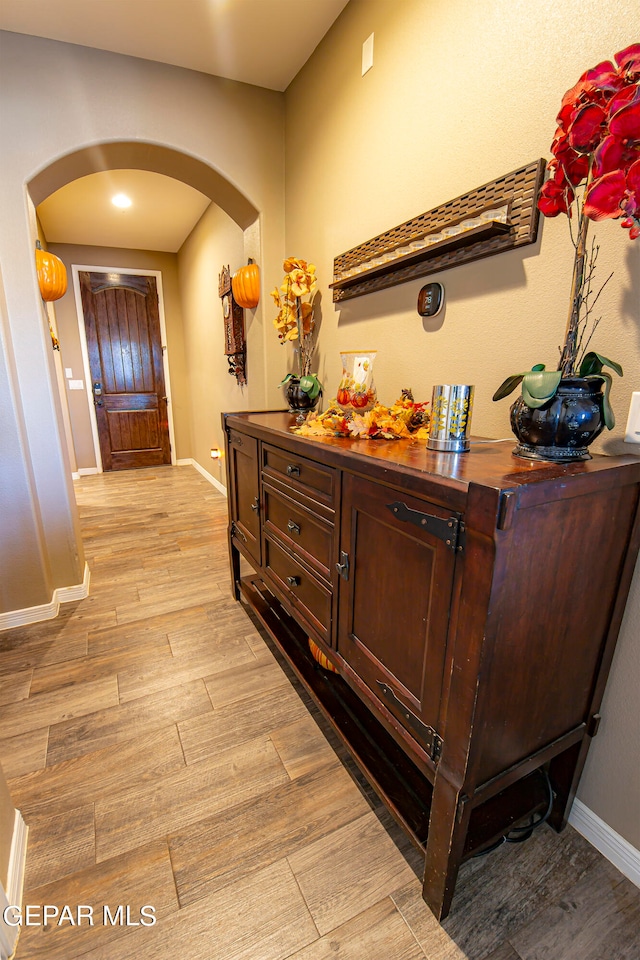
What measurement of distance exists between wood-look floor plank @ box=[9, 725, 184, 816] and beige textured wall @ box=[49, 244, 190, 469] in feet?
15.5

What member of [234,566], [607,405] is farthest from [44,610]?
[607,405]

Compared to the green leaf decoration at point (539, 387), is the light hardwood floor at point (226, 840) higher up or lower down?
lower down

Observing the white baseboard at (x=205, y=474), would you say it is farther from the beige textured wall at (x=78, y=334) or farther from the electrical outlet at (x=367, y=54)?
the electrical outlet at (x=367, y=54)

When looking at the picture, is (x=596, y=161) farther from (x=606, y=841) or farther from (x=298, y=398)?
(x=606, y=841)

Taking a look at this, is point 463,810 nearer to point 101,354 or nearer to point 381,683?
point 381,683

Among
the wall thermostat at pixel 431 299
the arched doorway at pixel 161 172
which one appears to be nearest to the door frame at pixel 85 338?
the arched doorway at pixel 161 172

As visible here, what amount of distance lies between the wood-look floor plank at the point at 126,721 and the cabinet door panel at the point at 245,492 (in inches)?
24.4

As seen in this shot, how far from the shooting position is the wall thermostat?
54.2 inches

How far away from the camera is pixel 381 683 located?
3.40ft

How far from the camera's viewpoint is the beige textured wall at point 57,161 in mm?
1869

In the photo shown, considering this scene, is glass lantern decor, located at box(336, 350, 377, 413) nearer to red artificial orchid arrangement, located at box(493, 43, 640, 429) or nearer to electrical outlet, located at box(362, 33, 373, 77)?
red artificial orchid arrangement, located at box(493, 43, 640, 429)

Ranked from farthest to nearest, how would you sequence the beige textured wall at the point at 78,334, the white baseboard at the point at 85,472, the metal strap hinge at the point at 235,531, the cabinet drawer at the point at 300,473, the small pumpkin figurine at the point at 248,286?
the white baseboard at the point at 85,472
the beige textured wall at the point at 78,334
the small pumpkin figurine at the point at 248,286
the metal strap hinge at the point at 235,531
the cabinet drawer at the point at 300,473

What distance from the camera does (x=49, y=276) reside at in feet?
7.91

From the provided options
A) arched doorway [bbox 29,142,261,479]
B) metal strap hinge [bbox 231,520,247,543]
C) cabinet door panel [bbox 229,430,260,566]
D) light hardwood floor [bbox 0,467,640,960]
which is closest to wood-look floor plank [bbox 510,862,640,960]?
light hardwood floor [bbox 0,467,640,960]
